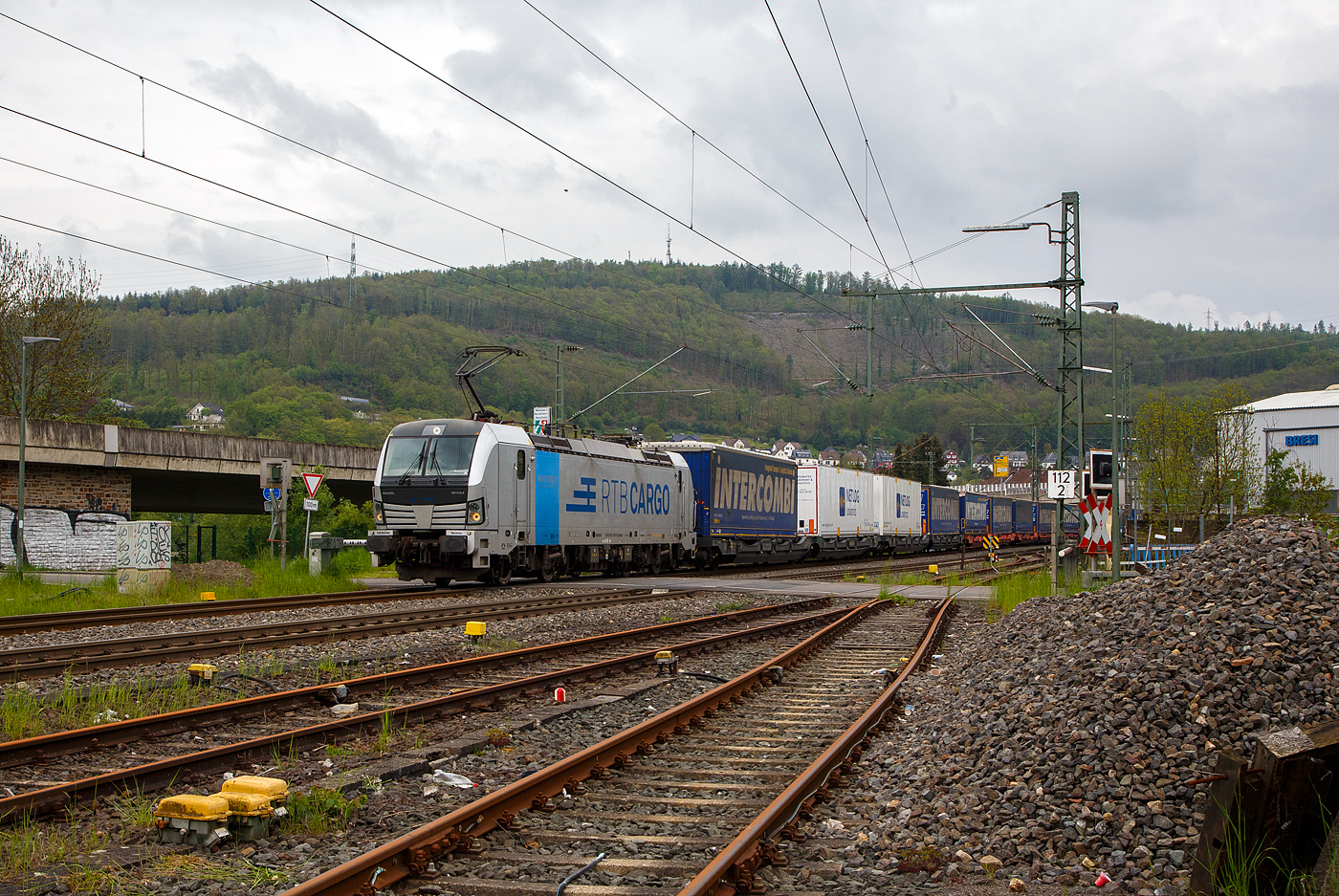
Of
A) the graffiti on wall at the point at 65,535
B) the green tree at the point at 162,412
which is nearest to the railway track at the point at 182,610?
the graffiti on wall at the point at 65,535

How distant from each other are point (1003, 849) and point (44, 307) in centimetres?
4032

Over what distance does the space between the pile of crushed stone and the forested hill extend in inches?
1211

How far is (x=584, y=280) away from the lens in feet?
315

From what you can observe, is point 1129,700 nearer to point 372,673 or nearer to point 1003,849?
point 1003,849

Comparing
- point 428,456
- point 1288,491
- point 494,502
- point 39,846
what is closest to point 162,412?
point 428,456

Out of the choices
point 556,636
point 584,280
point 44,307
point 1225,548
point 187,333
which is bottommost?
point 556,636

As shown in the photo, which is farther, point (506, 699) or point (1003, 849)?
point (506, 699)

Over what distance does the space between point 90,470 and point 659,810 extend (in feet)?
93.4

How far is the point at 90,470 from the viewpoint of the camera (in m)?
29.2

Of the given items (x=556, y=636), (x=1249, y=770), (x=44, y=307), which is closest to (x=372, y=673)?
(x=556, y=636)

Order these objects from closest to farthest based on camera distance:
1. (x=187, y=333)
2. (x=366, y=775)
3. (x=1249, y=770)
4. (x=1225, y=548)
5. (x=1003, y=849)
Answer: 1. (x=1249, y=770)
2. (x=1003, y=849)
3. (x=366, y=775)
4. (x=1225, y=548)
5. (x=187, y=333)

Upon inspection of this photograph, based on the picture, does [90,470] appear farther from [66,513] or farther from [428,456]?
[428,456]

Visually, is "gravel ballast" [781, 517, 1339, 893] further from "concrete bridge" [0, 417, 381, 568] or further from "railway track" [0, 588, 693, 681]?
"concrete bridge" [0, 417, 381, 568]

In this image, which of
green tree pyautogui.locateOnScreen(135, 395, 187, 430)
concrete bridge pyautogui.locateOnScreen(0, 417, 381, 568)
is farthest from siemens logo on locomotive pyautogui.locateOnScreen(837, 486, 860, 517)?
green tree pyautogui.locateOnScreen(135, 395, 187, 430)
